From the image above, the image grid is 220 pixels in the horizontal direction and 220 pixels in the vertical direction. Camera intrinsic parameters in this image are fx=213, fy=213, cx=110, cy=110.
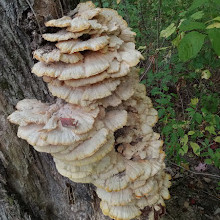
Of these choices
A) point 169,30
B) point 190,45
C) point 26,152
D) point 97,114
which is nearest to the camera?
point 97,114

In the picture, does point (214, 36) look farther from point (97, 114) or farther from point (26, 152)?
point (26, 152)

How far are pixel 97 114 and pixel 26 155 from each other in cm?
119

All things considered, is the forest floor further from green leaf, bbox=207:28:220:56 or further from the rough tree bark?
green leaf, bbox=207:28:220:56

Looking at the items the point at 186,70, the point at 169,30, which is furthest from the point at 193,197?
the point at 169,30

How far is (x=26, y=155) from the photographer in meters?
2.47

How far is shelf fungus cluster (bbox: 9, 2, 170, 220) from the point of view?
1.62 metres

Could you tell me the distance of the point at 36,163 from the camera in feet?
8.51

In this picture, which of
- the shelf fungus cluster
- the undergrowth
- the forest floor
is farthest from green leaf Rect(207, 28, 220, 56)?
the forest floor

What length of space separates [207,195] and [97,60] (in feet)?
12.7

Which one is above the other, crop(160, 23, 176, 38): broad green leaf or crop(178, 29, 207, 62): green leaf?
crop(178, 29, 207, 62): green leaf

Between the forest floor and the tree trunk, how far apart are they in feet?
6.21

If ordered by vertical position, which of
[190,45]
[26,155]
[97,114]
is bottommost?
[26,155]

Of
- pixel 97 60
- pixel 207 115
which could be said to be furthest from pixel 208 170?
pixel 97 60

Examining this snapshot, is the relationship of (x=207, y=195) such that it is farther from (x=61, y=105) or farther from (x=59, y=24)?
(x=59, y=24)
